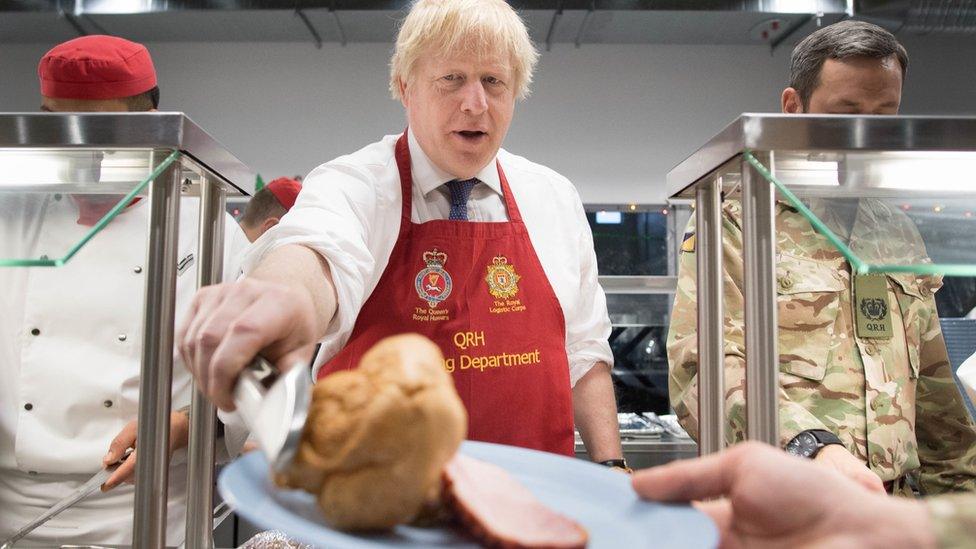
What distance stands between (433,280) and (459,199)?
181 mm

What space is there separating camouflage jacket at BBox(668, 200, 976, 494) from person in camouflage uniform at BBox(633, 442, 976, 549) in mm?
598

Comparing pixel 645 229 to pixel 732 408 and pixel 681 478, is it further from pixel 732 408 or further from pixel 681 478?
pixel 681 478

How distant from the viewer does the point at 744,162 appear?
0.92 metres

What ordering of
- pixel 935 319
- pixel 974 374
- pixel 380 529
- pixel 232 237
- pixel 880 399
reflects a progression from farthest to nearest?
pixel 232 237 < pixel 935 319 < pixel 880 399 < pixel 974 374 < pixel 380 529

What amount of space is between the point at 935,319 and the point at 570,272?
2.29 feet

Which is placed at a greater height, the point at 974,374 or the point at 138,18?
the point at 138,18

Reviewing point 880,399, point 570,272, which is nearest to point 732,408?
point 880,399

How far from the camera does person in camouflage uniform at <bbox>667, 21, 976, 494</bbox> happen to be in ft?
4.41

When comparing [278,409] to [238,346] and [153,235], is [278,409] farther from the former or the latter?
[153,235]

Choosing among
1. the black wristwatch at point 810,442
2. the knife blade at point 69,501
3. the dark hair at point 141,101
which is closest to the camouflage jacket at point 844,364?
the black wristwatch at point 810,442

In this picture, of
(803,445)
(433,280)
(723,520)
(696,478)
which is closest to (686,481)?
(696,478)

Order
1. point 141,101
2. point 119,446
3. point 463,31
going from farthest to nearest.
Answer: point 141,101, point 463,31, point 119,446

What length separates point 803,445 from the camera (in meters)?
1.09

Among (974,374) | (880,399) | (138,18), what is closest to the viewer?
(974,374)
